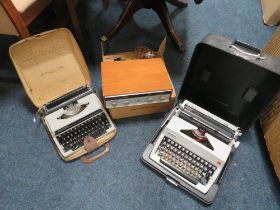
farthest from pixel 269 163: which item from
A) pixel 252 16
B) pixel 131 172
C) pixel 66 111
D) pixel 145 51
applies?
pixel 252 16

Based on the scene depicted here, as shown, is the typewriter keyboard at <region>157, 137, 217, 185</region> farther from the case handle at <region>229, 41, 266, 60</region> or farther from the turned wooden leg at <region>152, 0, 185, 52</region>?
the turned wooden leg at <region>152, 0, 185, 52</region>

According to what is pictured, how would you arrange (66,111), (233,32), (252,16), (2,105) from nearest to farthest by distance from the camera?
(66,111) → (2,105) → (233,32) → (252,16)

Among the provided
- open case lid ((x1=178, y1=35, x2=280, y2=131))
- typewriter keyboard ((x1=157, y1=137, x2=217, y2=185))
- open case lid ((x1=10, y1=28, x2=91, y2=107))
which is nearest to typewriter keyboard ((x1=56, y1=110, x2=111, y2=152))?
open case lid ((x1=10, y1=28, x2=91, y2=107))

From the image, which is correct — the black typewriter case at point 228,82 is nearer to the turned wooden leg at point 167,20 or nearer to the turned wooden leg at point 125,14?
the turned wooden leg at point 167,20

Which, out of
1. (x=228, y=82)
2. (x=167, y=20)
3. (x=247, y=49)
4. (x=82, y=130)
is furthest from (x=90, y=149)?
(x=167, y=20)

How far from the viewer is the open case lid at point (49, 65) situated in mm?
1246

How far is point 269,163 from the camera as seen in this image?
130cm

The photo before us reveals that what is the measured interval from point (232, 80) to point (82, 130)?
813mm

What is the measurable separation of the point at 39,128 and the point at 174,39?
105 cm

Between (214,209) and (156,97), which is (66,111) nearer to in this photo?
(156,97)

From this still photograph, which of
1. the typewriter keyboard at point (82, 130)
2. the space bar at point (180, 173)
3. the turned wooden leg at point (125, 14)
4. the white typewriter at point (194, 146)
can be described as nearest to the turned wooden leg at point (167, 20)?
the turned wooden leg at point (125, 14)

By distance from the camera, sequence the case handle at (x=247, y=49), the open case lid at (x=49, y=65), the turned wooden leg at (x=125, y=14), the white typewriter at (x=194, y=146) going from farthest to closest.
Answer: the turned wooden leg at (x=125, y=14), the open case lid at (x=49, y=65), the white typewriter at (x=194, y=146), the case handle at (x=247, y=49)

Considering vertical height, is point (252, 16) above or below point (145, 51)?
above

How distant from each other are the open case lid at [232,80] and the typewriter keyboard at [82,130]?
1.54ft
